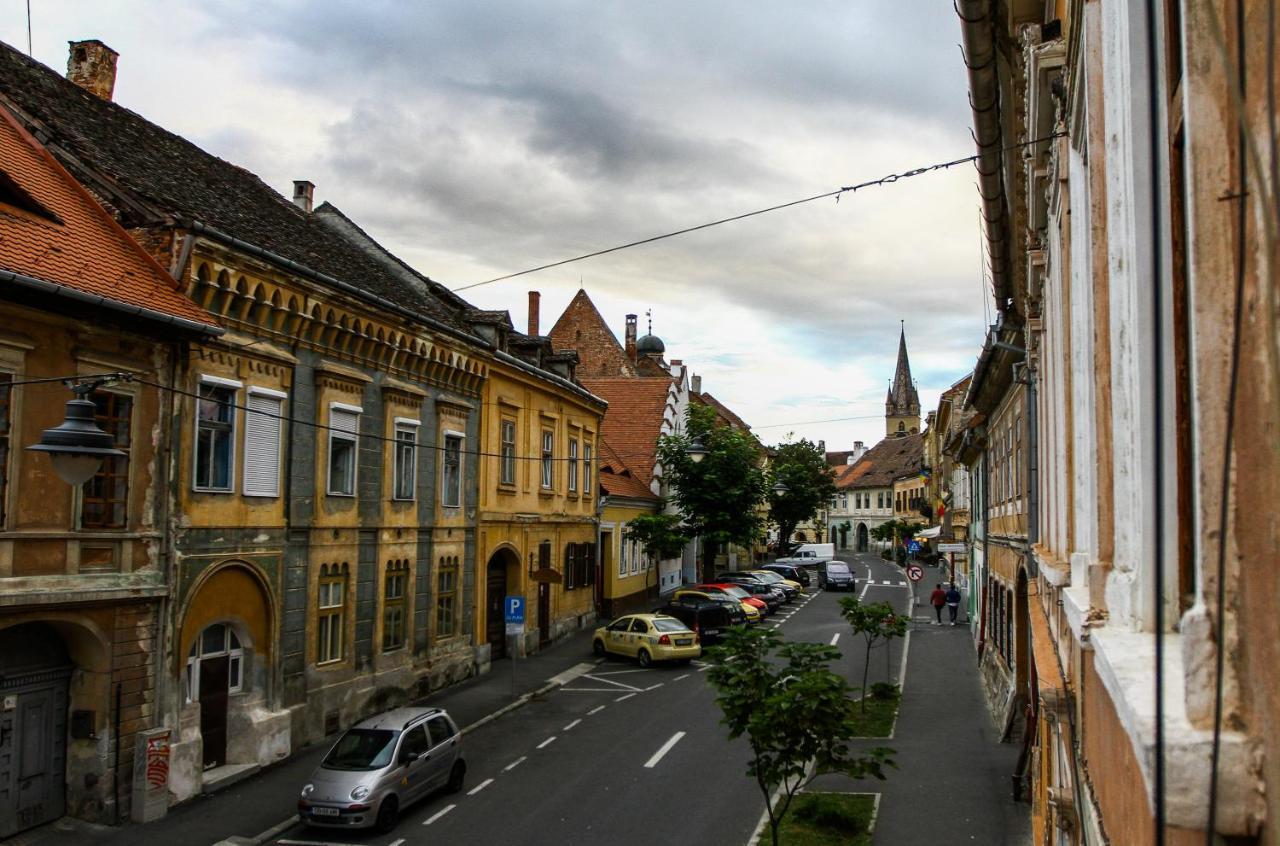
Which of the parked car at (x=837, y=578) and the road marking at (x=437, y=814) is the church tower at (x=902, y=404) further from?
the road marking at (x=437, y=814)

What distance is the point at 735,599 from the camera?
3947 centimetres

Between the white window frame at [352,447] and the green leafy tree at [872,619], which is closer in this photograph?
the white window frame at [352,447]

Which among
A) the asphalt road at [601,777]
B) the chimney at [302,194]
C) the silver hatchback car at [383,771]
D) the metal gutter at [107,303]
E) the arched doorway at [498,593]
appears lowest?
the asphalt road at [601,777]

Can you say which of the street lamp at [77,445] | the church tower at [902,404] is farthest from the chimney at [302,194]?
the church tower at [902,404]

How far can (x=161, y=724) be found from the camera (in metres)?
16.9

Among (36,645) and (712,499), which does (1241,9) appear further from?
(712,499)

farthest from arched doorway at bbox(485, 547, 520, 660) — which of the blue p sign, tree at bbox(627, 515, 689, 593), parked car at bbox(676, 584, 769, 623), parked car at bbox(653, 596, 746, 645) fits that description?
tree at bbox(627, 515, 689, 593)

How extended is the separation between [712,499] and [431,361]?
2361 centimetres

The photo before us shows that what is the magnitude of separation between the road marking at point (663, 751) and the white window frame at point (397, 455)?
869 centimetres

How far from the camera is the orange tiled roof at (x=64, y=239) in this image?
49.7 feet

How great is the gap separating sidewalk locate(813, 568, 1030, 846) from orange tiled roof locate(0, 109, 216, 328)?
45.2ft

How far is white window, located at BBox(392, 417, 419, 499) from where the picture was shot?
2495cm

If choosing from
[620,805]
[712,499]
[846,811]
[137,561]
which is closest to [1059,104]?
[846,811]

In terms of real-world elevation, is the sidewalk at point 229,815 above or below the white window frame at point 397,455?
below
